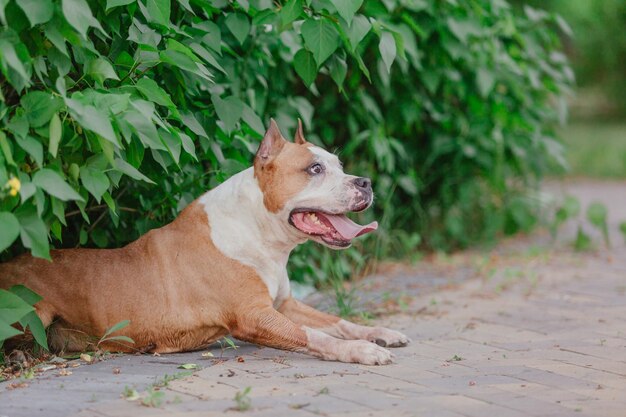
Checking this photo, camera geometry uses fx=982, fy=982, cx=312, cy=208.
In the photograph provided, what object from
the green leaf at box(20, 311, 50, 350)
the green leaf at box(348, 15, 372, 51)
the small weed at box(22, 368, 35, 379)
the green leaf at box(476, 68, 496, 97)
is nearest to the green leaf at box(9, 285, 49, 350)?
the green leaf at box(20, 311, 50, 350)

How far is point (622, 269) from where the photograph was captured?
6.57 metres

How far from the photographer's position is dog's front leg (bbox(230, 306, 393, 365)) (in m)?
4.08

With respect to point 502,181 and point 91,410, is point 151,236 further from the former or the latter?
point 502,181

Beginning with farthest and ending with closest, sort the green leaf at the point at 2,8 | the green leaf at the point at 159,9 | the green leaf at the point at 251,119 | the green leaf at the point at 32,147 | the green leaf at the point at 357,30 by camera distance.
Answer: the green leaf at the point at 251,119, the green leaf at the point at 357,30, the green leaf at the point at 159,9, the green leaf at the point at 32,147, the green leaf at the point at 2,8

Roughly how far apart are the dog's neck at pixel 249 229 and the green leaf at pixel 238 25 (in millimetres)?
629

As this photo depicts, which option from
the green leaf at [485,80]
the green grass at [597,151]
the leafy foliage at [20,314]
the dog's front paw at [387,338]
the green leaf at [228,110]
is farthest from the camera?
the green grass at [597,151]

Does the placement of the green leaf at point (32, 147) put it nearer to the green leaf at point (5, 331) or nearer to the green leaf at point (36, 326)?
the green leaf at point (5, 331)

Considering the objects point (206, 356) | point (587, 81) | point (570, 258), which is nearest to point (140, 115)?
point (206, 356)

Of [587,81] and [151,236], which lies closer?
[151,236]

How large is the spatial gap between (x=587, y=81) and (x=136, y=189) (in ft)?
46.6

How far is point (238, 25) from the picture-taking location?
14.9 feet

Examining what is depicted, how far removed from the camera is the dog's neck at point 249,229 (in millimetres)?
4348

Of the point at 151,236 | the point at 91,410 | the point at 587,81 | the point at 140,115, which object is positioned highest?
the point at 587,81

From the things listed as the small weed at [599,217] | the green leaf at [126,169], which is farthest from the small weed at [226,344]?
the small weed at [599,217]
